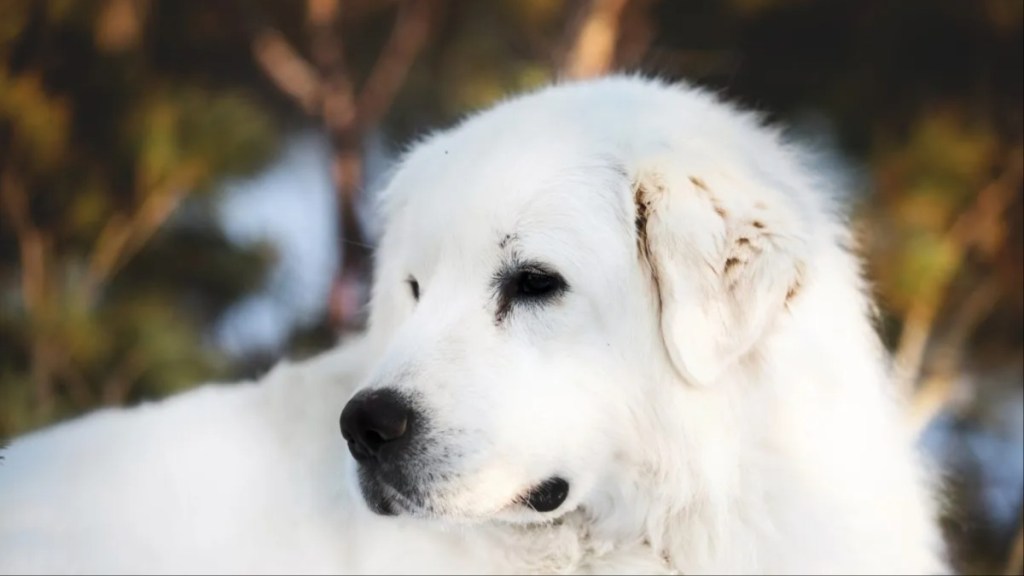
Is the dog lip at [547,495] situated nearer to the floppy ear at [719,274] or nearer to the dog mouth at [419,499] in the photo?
the dog mouth at [419,499]

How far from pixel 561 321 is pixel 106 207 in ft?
3.86

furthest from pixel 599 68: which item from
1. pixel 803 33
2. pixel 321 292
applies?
pixel 321 292

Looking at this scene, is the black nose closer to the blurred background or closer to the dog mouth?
the dog mouth

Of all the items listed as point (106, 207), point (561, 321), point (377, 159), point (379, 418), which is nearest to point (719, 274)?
point (561, 321)

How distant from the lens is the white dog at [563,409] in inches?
45.0

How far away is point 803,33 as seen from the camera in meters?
2.00

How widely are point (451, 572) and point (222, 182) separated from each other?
3.52 feet

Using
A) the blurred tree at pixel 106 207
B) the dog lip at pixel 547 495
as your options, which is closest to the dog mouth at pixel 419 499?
the dog lip at pixel 547 495

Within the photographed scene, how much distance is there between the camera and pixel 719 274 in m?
1.15

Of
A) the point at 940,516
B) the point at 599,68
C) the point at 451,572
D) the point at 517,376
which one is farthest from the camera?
the point at 599,68

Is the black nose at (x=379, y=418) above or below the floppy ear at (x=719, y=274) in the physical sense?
below

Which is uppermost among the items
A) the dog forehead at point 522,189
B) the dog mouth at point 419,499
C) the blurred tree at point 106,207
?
the dog forehead at point 522,189

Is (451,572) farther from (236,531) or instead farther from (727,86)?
(727,86)

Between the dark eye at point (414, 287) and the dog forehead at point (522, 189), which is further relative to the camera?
the dark eye at point (414, 287)
